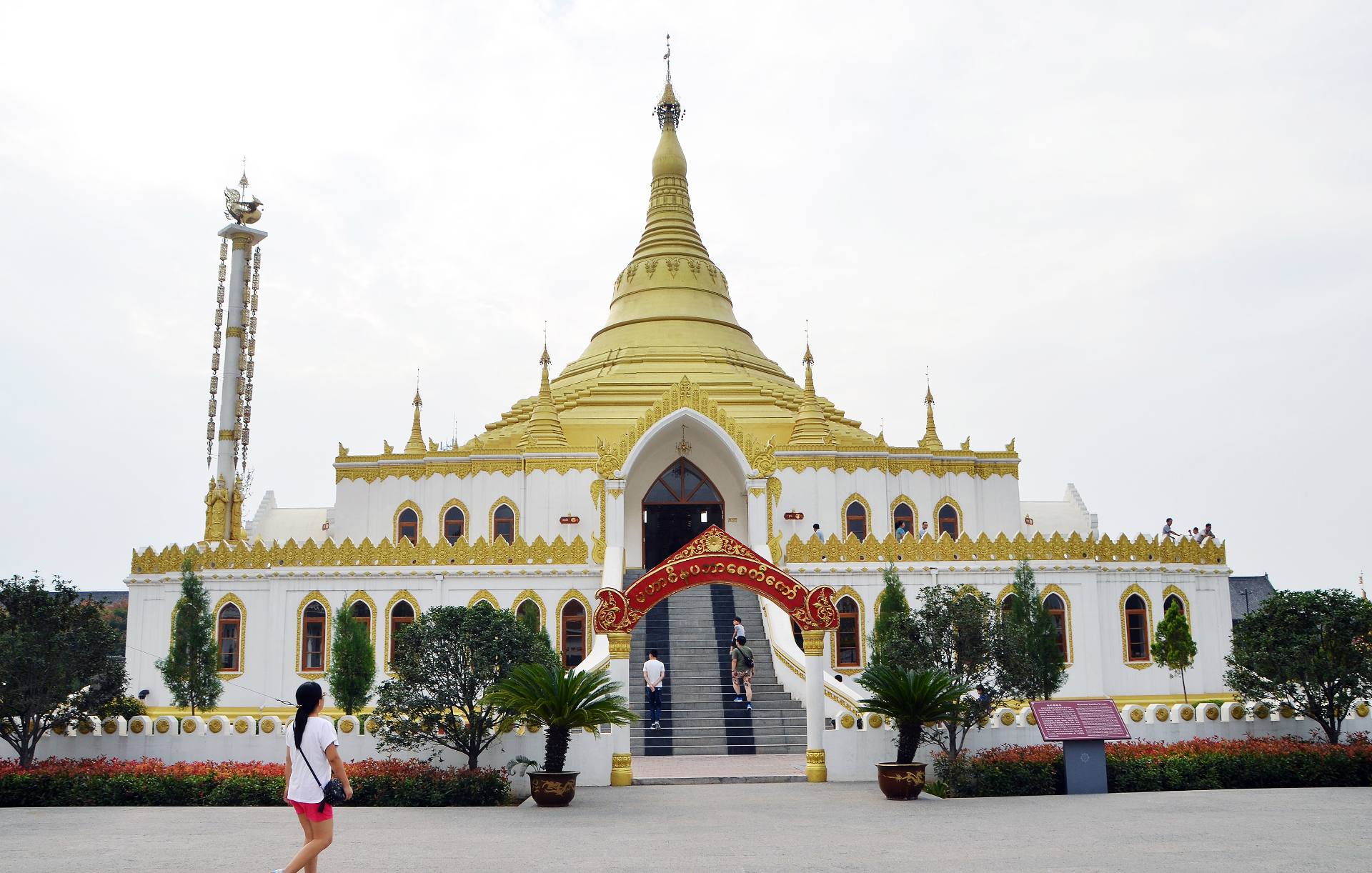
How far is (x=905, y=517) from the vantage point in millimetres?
37438

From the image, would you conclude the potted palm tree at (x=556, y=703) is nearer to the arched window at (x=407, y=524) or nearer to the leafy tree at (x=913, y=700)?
the leafy tree at (x=913, y=700)

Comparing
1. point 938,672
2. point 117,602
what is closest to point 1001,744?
point 938,672

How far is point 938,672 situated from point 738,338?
2694 centimetres

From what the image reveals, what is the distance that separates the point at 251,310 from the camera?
39.8 metres

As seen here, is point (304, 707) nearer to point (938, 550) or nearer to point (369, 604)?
point (369, 604)

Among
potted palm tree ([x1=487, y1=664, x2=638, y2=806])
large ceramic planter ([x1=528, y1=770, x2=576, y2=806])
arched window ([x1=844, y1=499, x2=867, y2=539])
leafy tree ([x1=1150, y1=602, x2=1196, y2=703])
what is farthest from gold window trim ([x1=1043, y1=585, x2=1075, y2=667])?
large ceramic planter ([x1=528, y1=770, x2=576, y2=806])

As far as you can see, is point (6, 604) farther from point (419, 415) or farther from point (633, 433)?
point (419, 415)

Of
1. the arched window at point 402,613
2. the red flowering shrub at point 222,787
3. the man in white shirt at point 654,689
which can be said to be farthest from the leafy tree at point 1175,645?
the arched window at point 402,613

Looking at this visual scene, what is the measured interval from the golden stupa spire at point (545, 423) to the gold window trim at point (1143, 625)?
1641 cm

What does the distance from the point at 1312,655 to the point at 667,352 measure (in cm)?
2539

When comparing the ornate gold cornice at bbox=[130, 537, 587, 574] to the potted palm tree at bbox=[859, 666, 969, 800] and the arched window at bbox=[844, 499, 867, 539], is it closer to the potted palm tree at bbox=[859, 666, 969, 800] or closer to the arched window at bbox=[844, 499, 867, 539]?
the arched window at bbox=[844, 499, 867, 539]

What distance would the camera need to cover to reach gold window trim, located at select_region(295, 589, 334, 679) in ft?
101

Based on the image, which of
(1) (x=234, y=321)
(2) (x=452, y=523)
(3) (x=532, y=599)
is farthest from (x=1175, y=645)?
(1) (x=234, y=321)

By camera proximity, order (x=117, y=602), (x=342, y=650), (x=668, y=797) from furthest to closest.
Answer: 1. (x=117, y=602)
2. (x=342, y=650)
3. (x=668, y=797)
